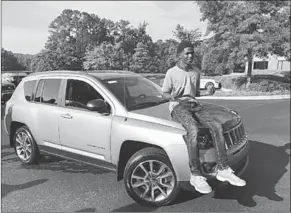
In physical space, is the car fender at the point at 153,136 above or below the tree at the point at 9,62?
below

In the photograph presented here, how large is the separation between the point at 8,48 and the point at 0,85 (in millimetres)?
368

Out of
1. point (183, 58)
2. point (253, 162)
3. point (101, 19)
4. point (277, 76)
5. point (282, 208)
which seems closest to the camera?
point (101, 19)

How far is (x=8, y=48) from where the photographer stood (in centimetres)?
186

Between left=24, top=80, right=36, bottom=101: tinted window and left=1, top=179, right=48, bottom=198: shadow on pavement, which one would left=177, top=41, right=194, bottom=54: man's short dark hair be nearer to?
A: left=24, top=80, right=36, bottom=101: tinted window

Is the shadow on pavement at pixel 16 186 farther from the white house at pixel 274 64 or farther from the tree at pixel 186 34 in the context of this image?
the white house at pixel 274 64

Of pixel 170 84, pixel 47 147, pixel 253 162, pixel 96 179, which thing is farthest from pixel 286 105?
pixel 47 147

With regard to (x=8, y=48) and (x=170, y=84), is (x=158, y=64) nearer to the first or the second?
(x=170, y=84)

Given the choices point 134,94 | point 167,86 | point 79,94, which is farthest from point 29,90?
point 167,86

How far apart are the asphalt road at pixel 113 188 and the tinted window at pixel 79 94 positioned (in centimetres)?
106

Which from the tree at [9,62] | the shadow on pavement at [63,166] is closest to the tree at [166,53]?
the tree at [9,62]

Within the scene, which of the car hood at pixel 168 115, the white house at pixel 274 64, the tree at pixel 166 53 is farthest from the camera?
the car hood at pixel 168 115

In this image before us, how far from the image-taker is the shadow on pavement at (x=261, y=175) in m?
2.97

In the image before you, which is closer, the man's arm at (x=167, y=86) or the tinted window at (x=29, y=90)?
the man's arm at (x=167, y=86)

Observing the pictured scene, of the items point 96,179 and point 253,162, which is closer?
point 96,179
